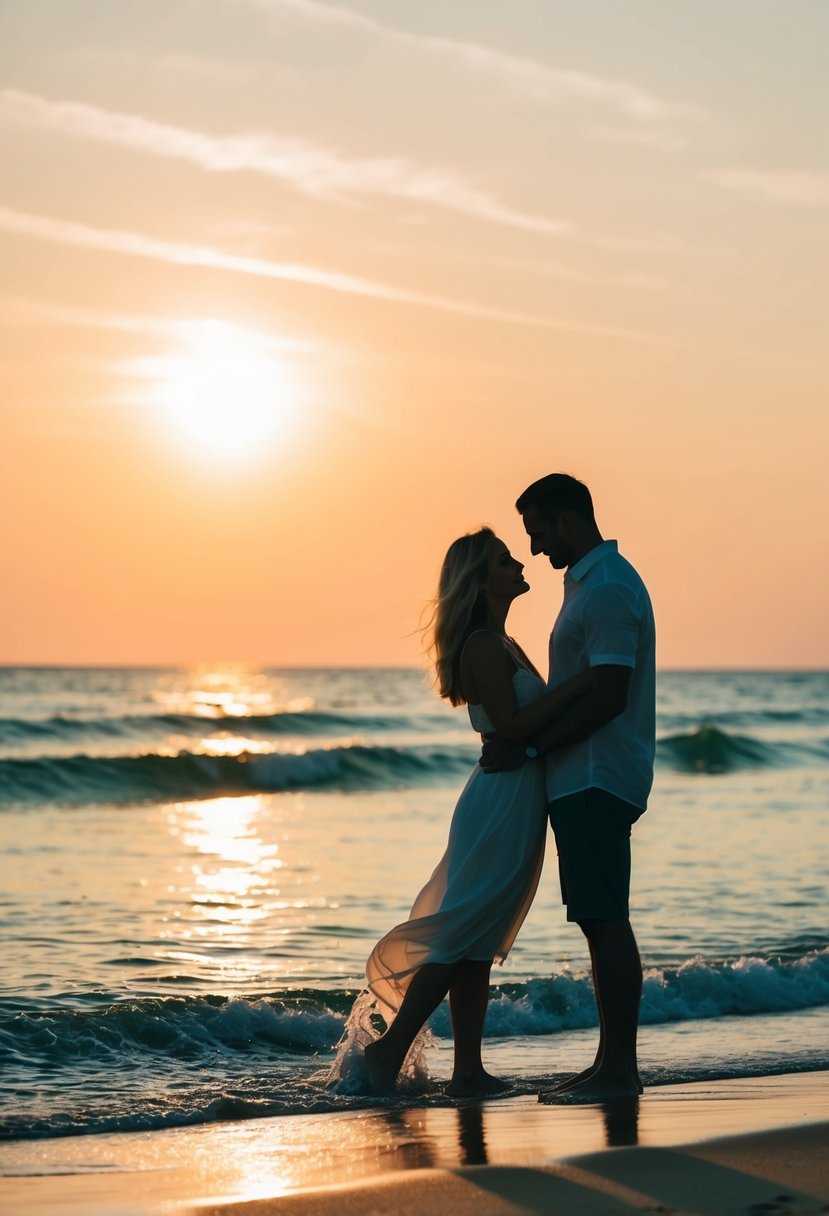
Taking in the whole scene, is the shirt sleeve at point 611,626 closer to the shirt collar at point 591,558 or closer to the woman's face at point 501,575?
the shirt collar at point 591,558

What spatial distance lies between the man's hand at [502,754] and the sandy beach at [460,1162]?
1225 mm

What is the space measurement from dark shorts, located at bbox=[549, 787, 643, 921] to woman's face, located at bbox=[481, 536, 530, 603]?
2.64 feet

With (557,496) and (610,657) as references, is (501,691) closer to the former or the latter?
(610,657)

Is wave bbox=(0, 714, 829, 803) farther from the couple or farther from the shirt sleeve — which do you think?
the shirt sleeve

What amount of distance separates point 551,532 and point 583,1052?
2.93 meters

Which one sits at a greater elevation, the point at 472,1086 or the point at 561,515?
the point at 561,515

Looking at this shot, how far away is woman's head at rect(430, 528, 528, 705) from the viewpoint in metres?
5.51

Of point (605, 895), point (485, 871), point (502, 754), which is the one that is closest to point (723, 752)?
point (485, 871)

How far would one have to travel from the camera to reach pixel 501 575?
5523 millimetres

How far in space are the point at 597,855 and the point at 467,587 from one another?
42.9 inches

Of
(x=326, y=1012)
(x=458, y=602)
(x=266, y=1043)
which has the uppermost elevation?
(x=458, y=602)

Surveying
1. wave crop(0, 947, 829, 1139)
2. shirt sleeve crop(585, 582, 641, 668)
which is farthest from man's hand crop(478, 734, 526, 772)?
wave crop(0, 947, 829, 1139)

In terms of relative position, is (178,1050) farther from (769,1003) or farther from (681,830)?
(681,830)

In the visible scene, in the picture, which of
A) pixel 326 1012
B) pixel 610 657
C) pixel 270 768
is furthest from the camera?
pixel 270 768
